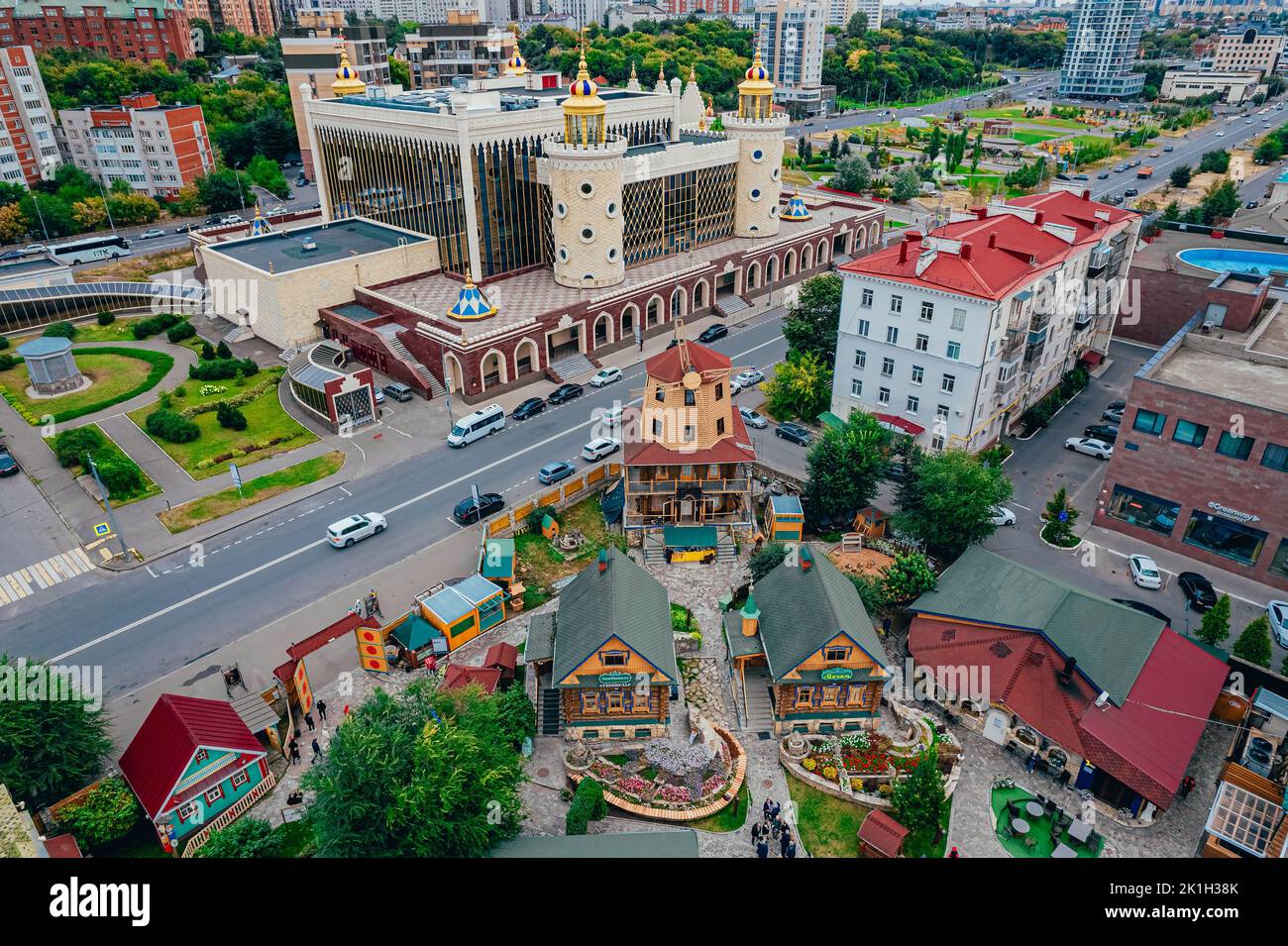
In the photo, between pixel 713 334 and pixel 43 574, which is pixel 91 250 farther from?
pixel 713 334

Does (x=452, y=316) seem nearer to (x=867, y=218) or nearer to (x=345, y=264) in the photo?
(x=345, y=264)

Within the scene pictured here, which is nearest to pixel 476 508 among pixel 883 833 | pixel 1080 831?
pixel 883 833

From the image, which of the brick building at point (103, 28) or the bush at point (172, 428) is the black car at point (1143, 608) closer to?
the bush at point (172, 428)

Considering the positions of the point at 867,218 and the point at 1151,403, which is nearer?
the point at 1151,403

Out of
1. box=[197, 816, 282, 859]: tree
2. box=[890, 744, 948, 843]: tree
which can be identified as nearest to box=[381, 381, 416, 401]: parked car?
box=[197, 816, 282, 859]: tree

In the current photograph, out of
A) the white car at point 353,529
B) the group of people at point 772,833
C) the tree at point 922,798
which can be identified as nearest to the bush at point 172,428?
the white car at point 353,529
